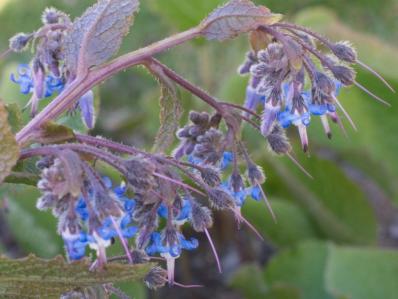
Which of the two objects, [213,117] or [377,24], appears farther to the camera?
[377,24]

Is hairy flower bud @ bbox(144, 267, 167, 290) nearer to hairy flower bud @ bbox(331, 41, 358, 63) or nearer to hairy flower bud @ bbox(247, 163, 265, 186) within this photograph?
hairy flower bud @ bbox(247, 163, 265, 186)

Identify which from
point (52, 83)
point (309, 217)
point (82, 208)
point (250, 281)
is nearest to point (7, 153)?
point (82, 208)

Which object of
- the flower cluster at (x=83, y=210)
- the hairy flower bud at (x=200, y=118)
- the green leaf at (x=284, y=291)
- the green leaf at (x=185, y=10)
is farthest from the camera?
the green leaf at (x=185, y=10)

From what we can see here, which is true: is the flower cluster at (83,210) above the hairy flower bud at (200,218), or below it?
above

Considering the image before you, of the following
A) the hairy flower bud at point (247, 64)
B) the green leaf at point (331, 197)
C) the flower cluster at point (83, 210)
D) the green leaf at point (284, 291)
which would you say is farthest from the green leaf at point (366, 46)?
the flower cluster at point (83, 210)

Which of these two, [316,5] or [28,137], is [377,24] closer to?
[316,5]

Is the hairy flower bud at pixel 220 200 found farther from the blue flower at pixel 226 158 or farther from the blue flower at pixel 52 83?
the blue flower at pixel 52 83

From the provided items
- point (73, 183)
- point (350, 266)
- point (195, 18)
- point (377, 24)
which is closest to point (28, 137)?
point (73, 183)
